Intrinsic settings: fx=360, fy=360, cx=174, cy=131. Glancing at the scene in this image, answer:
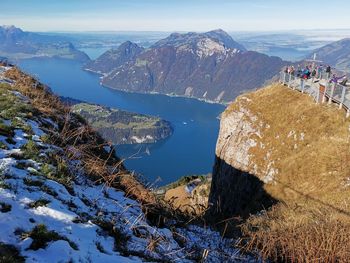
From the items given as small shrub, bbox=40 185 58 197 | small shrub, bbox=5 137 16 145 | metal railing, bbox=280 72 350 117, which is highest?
small shrub, bbox=5 137 16 145

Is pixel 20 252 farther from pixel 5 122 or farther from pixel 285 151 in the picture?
pixel 285 151

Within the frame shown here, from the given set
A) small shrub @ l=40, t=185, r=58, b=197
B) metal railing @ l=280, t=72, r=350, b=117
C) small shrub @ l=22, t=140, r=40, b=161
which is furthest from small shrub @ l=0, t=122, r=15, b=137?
metal railing @ l=280, t=72, r=350, b=117

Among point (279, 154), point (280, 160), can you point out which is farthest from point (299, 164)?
point (279, 154)

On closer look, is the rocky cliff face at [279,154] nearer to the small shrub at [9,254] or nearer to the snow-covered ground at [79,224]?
the snow-covered ground at [79,224]

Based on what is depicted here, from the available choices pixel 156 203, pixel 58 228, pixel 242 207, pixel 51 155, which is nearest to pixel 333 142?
pixel 242 207

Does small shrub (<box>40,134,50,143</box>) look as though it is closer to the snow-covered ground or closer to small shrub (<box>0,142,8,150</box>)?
the snow-covered ground

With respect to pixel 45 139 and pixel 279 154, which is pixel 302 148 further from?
pixel 45 139

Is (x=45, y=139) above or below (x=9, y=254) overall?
above

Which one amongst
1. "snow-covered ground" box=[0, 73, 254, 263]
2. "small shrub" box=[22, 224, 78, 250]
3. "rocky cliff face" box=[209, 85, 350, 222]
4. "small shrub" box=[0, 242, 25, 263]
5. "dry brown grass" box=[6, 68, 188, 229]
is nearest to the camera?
"small shrub" box=[0, 242, 25, 263]
